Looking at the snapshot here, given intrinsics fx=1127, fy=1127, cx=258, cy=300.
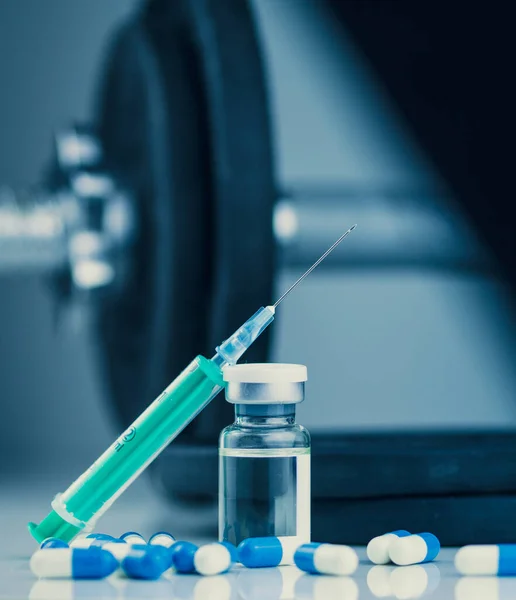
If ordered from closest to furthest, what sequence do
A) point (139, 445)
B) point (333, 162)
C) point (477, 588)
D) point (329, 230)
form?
point (477, 588) < point (139, 445) < point (329, 230) < point (333, 162)

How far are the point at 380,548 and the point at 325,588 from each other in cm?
8

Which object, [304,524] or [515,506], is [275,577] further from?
[515,506]

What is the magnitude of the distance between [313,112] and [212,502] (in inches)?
32.9

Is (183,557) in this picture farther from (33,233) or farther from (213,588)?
(33,233)

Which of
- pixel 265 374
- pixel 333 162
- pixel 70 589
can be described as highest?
pixel 333 162

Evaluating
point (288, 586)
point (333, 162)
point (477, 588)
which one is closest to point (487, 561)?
point (477, 588)

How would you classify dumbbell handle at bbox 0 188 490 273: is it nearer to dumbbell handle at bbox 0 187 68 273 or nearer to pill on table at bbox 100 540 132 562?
dumbbell handle at bbox 0 187 68 273

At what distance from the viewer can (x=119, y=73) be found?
4.24ft

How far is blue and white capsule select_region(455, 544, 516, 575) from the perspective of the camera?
0.75 metres

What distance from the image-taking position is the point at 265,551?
0.77 metres

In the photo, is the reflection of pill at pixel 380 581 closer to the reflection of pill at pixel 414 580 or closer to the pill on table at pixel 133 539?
the reflection of pill at pixel 414 580

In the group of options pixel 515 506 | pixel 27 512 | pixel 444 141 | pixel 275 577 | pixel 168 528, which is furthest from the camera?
pixel 444 141

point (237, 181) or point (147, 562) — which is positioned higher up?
point (237, 181)

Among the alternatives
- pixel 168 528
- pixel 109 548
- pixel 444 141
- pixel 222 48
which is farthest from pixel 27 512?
pixel 444 141
